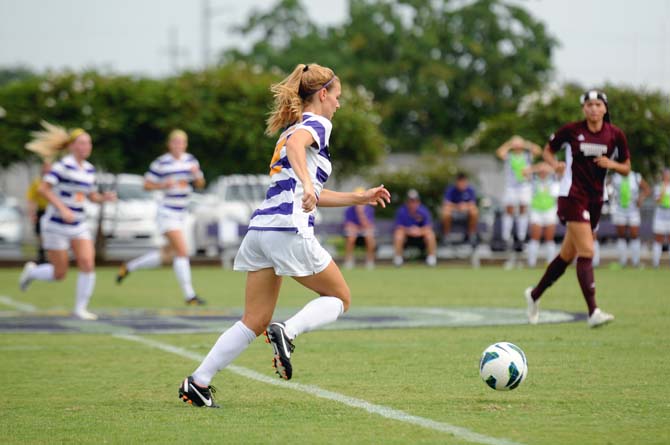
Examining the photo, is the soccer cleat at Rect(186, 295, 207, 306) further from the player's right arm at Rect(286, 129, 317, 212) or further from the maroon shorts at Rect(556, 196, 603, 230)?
the player's right arm at Rect(286, 129, 317, 212)

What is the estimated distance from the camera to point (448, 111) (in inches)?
2276

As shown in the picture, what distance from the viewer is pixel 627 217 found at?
24828 millimetres

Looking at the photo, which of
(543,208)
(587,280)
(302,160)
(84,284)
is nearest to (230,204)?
(543,208)

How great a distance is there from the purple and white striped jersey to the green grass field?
435cm

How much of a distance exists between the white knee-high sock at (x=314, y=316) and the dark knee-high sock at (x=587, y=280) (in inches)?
186

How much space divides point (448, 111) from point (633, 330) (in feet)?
155

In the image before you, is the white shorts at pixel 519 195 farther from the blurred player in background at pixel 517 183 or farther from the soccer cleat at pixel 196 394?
the soccer cleat at pixel 196 394

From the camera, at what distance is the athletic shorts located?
13.3 metres

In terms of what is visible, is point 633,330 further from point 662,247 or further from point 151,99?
point 151,99

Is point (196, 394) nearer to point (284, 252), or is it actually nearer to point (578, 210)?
point (284, 252)

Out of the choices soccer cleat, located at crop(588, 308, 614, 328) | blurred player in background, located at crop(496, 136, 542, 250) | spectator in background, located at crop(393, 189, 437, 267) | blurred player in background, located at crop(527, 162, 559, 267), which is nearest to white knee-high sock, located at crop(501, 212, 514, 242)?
blurred player in background, located at crop(496, 136, 542, 250)

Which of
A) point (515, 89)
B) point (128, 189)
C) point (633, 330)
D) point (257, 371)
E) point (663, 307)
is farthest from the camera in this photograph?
point (515, 89)

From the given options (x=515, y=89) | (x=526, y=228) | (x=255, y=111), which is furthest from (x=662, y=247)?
(x=515, y=89)

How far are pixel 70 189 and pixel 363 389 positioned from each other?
686 centimetres
